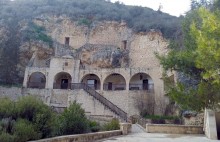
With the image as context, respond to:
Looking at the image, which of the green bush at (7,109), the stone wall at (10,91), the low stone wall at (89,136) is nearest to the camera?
the low stone wall at (89,136)

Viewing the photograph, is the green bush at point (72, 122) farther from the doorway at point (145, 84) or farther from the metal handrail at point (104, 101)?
the doorway at point (145, 84)

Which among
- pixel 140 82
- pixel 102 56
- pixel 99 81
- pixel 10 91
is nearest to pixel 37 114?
pixel 10 91

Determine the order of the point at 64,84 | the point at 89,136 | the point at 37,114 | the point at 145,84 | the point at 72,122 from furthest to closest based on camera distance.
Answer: the point at 64,84
the point at 145,84
the point at 72,122
the point at 89,136
the point at 37,114

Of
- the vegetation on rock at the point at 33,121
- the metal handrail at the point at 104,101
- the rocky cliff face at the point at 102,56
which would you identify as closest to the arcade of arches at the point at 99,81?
the rocky cliff face at the point at 102,56

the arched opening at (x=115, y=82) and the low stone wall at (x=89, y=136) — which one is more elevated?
the arched opening at (x=115, y=82)

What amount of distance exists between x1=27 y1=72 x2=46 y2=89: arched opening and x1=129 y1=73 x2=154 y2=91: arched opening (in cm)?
1069

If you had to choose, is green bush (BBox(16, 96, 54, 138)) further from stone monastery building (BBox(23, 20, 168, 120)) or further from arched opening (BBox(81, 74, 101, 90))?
arched opening (BBox(81, 74, 101, 90))

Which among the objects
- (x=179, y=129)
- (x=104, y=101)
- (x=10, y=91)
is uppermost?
(x=10, y=91)

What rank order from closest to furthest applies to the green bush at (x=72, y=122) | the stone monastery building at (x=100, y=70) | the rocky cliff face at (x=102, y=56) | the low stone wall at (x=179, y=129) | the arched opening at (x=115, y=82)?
the green bush at (x=72, y=122), the low stone wall at (x=179, y=129), the stone monastery building at (x=100, y=70), the arched opening at (x=115, y=82), the rocky cliff face at (x=102, y=56)

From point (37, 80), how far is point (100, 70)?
853cm

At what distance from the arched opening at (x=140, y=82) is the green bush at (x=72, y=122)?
1881 centimetres

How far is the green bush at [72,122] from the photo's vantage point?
1083 centimetres

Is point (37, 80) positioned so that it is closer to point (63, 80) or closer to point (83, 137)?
point (63, 80)

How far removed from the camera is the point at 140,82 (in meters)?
31.0
